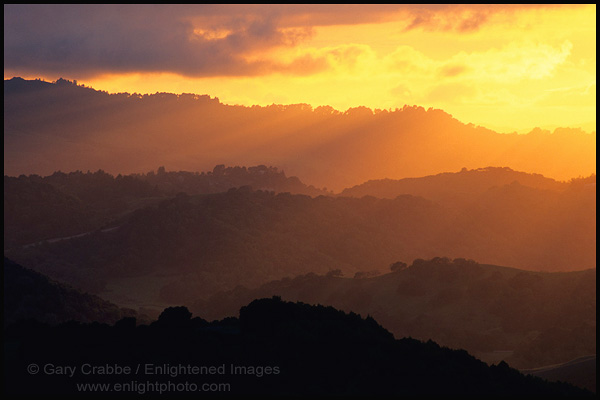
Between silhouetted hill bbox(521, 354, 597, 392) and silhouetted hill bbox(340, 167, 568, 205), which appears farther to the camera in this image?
silhouetted hill bbox(340, 167, 568, 205)

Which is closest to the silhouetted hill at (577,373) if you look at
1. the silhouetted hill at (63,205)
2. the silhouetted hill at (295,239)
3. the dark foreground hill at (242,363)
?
the dark foreground hill at (242,363)

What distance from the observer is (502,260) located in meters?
135

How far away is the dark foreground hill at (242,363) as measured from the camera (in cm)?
2319

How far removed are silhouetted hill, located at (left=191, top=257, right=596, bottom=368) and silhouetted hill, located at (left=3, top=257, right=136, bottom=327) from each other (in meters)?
20.2

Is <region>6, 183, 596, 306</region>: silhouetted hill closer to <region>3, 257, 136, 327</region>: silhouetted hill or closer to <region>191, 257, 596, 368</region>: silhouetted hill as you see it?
<region>191, 257, 596, 368</region>: silhouetted hill

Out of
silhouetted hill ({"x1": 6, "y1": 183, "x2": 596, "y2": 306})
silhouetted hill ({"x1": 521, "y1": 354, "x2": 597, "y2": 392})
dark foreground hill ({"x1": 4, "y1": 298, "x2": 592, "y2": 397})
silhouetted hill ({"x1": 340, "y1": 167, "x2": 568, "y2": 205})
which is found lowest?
silhouetted hill ({"x1": 521, "y1": 354, "x2": 597, "y2": 392})

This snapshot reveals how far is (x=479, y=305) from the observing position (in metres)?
75.1

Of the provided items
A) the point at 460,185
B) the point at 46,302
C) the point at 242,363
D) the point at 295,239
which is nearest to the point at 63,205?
the point at 295,239

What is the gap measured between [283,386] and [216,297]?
7279 cm

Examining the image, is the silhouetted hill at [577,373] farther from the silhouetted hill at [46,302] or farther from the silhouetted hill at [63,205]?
the silhouetted hill at [63,205]

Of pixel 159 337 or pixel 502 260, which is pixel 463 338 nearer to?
pixel 159 337

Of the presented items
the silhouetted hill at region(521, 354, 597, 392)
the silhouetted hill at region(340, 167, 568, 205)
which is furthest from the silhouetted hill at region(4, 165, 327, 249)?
the silhouetted hill at region(521, 354, 597, 392)

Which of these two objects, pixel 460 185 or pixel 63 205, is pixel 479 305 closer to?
pixel 63 205

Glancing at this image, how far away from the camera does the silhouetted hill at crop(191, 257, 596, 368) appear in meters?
61.7
